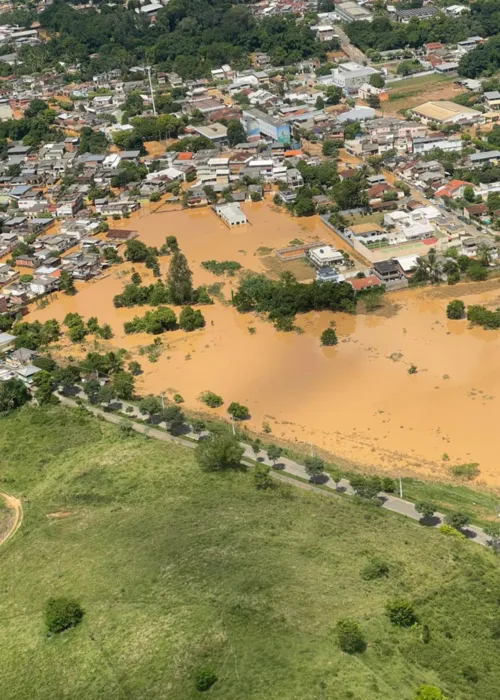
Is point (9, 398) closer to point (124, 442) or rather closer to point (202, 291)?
point (124, 442)

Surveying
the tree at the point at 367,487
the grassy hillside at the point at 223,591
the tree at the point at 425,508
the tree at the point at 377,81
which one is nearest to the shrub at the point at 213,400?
the grassy hillside at the point at 223,591

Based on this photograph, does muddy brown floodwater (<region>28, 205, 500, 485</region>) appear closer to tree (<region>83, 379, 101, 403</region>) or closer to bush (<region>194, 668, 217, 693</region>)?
tree (<region>83, 379, 101, 403</region>)

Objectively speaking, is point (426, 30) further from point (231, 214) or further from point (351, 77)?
point (231, 214)

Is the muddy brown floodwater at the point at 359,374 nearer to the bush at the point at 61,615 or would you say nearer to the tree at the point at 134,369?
the tree at the point at 134,369

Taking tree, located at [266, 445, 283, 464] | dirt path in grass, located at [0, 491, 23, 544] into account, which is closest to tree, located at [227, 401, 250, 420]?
tree, located at [266, 445, 283, 464]

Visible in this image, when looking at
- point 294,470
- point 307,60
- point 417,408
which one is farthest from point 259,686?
point 307,60

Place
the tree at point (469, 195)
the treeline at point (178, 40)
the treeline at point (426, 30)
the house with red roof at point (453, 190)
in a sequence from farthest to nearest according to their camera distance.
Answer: the treeline at point (178, 40) → the treeline at point (426, 30) → the house with red roof at point (453, 190) → the tree at point (469, 195)
